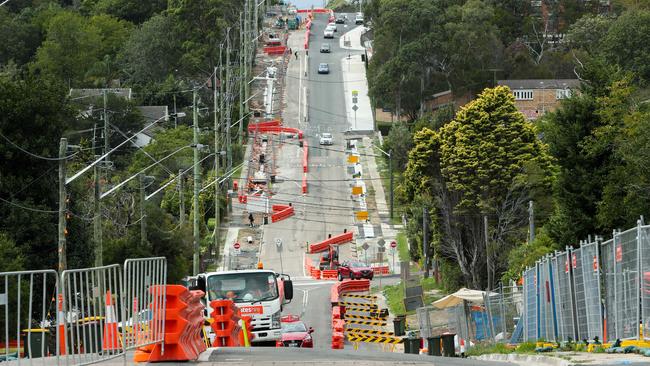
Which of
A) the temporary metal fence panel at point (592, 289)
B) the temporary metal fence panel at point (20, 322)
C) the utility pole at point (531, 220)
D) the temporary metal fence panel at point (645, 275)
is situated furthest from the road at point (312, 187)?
the temporary metal fence panel at point (20, 322)

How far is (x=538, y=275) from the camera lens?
110ft

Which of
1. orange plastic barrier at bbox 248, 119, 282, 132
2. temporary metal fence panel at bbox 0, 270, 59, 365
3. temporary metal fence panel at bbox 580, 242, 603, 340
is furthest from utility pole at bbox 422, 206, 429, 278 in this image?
temporary metal fence panel at bbox 0, 270, 59, 365

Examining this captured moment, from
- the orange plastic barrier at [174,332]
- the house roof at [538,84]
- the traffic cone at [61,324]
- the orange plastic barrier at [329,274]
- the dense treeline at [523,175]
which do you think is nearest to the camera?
the traffic cone at [61,324]

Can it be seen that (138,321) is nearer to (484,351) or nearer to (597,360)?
(597,360)

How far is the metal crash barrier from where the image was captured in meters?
18.9

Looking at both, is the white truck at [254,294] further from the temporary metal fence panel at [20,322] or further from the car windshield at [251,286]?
the temporary metal fence panel at [20,322]

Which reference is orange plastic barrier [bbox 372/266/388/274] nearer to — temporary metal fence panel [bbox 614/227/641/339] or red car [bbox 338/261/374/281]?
red car [bbox 338/261/374/281]

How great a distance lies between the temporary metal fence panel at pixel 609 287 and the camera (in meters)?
24.5

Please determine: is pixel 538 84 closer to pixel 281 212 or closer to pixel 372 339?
pixel 281 212

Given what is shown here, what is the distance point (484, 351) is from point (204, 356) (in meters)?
11.3

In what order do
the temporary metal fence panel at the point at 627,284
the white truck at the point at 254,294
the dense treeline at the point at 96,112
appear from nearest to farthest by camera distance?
the temporary metal fence panel at the point at 627,284
the white truck at the point at 254,294
the dense treeline at the point at 96,112

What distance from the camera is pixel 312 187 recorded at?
11650 centimetres

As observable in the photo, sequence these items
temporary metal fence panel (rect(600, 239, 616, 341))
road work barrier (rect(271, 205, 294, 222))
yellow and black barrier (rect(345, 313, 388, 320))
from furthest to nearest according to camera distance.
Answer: road work barrier (rect(271, 205, 294, 222))
yellow and black barrier (rect(345, 313, 388, 320))
temporary metal fence panel (rect(600, 239, 616, 341))

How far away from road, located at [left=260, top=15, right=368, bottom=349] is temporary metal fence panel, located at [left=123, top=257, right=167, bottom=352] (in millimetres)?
29487
